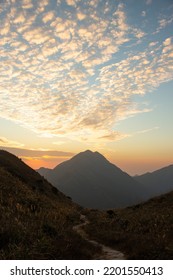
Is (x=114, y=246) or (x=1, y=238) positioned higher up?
(x=1, y=238)

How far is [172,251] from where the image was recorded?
1256cm
